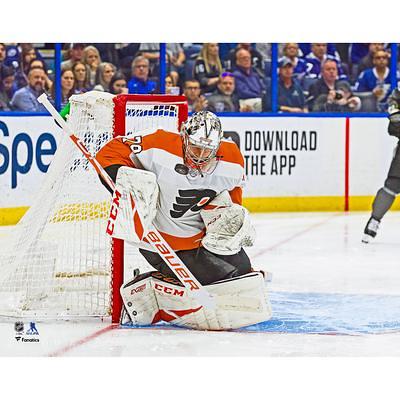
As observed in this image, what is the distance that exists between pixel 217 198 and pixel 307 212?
492cm

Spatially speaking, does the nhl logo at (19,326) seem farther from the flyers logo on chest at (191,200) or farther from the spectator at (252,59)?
the spectator at (252,59)

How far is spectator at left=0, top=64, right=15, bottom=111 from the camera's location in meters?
7.72

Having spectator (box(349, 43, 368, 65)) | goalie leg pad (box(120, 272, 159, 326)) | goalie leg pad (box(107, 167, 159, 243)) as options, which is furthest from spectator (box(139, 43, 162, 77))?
goalie leg pad (box(107, 167, 159, 243))

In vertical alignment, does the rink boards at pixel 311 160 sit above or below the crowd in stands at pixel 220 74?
below

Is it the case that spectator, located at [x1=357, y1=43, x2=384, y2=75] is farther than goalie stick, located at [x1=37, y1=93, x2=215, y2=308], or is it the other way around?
spectator, located at [x1=357, y1=43, x2=384, y2=75]

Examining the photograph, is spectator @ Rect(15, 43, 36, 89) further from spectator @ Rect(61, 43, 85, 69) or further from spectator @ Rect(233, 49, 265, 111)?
spectator @ Rect(233, 49, 265, 111)

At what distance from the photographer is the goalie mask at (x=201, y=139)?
3895 mm

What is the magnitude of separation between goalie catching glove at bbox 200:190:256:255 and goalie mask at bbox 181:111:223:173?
0.61 ft

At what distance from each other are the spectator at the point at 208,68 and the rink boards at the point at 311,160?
1.04 feet

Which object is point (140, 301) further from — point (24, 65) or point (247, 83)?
point (247, 83)

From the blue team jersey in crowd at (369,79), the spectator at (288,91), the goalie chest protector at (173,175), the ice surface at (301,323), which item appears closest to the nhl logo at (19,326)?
the ice surface at (301,323)

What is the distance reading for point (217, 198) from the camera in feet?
13.4

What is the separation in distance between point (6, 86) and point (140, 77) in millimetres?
1123

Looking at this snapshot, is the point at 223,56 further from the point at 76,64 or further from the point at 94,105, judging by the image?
the point at 94,105
